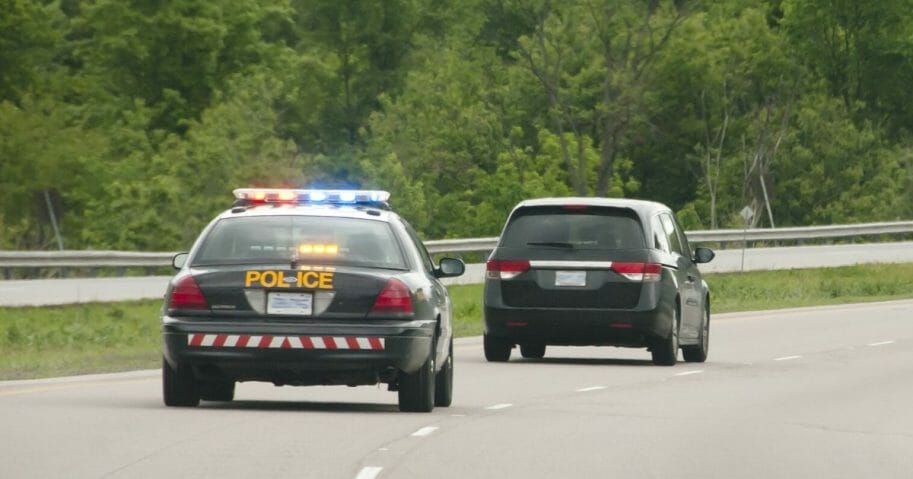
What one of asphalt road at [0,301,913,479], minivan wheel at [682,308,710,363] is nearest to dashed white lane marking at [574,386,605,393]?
asphalt road at [0,301,913,479]

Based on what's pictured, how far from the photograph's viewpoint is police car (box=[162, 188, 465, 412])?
1580 centimetres

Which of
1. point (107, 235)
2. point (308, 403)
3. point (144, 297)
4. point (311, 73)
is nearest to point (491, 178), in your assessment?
point (311, 73)

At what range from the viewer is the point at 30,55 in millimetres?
78375

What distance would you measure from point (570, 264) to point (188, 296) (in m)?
7.78

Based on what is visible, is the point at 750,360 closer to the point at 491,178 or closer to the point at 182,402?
the point at 182,402

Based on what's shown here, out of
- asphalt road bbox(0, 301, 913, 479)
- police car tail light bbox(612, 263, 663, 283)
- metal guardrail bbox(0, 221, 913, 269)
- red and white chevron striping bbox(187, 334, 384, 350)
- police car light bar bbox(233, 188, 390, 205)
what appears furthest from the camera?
metal guardrail bbox(0, 221, 913, 269)

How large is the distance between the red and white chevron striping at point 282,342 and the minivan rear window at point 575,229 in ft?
25.0

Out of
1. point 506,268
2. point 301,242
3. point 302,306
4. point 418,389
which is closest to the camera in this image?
point 302,306

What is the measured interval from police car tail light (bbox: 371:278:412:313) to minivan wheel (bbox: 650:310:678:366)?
790cm

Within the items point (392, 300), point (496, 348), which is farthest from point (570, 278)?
point (392, 300)

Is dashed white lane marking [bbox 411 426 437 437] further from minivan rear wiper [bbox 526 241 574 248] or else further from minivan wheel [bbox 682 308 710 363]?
minivan wheel [bbox 682 308 710 363]

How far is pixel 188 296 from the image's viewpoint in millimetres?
15953

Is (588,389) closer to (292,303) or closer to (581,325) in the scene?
(581,325)

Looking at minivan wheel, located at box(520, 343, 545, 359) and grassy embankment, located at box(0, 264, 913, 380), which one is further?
minivan wheel, located at box(520, 343, 545, 359)
